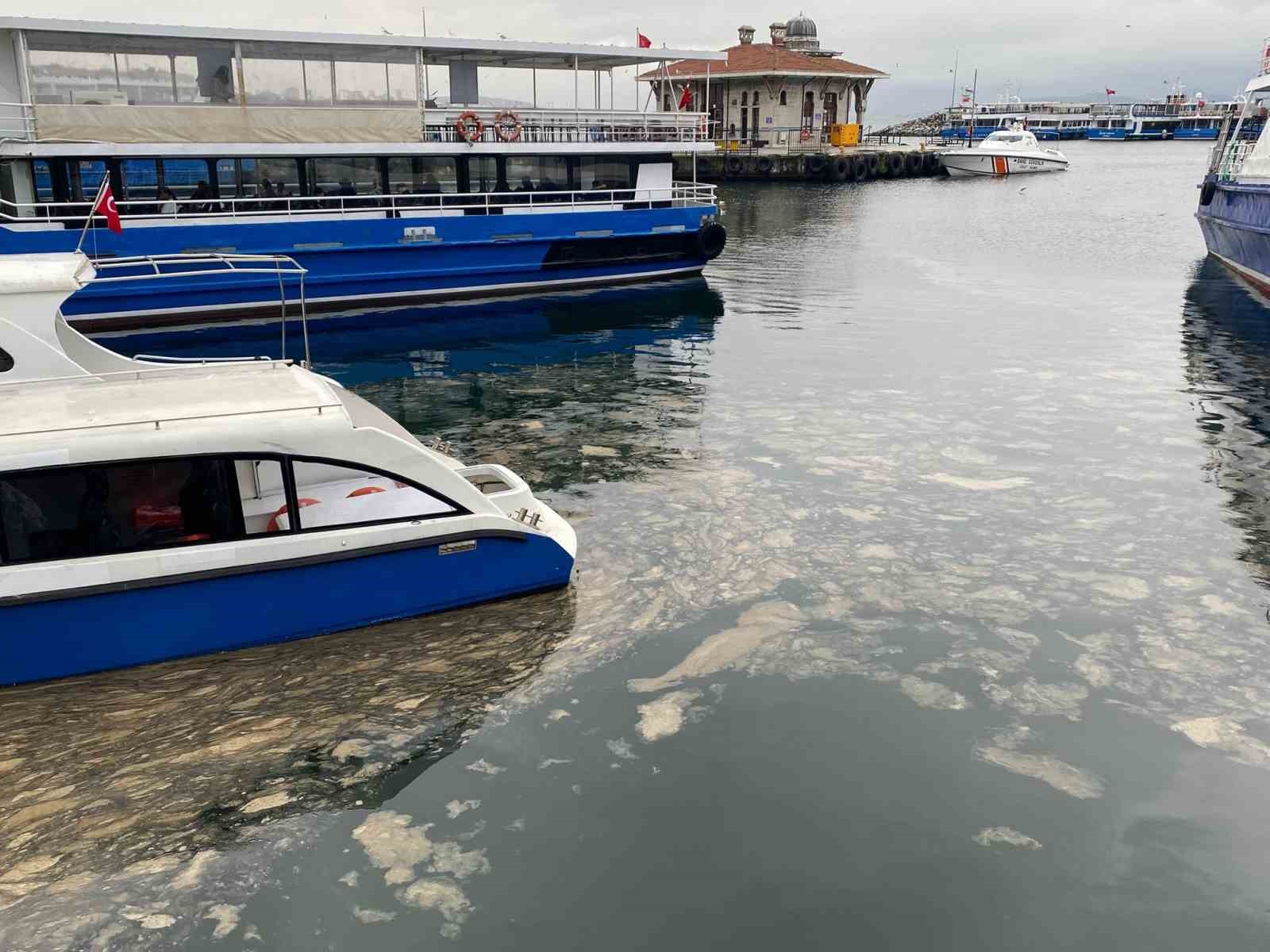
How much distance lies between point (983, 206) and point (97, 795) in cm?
5800

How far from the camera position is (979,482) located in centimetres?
1209

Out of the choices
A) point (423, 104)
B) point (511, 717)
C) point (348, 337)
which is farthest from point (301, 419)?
point (423, 104)

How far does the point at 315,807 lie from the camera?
6.26 meters

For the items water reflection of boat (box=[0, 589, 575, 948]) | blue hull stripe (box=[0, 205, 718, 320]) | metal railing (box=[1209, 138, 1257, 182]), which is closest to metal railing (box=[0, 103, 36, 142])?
blue hull stripe (box=[0, 205, 718, 320])

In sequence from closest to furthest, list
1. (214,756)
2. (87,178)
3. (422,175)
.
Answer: (214,756), (87,178), (422,175)

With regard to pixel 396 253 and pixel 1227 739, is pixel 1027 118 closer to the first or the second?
pixel 396 253

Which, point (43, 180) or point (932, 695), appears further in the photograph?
point (43, 180)

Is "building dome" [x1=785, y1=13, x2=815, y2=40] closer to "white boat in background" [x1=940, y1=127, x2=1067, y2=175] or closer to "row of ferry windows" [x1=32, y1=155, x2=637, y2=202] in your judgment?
"white boat in background" [x1=940, y1=127, x2=1067, y2=175]

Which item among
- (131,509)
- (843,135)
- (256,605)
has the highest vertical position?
(843,135)

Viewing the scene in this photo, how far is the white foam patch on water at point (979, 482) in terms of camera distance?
1190cm

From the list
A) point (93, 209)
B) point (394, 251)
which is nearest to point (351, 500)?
point (93, 209)

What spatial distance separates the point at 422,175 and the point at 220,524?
17.8 m

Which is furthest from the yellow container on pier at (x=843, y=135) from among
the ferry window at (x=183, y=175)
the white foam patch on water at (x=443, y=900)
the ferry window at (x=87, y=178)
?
the white foam patch on water at (x=443, y=900)

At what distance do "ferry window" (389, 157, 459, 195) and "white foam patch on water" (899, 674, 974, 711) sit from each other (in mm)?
19034
